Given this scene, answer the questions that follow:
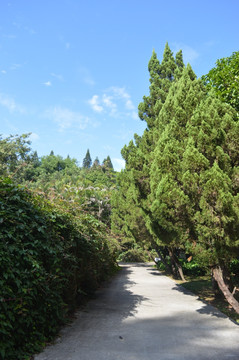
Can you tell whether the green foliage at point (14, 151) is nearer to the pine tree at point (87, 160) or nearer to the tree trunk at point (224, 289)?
the tree trunk at point (224, 289)

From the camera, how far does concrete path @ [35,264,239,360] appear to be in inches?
150

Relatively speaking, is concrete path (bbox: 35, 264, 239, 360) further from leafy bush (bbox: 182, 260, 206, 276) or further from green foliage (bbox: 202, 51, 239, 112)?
leafy bush (bbox: 182, 260, 206, 276)

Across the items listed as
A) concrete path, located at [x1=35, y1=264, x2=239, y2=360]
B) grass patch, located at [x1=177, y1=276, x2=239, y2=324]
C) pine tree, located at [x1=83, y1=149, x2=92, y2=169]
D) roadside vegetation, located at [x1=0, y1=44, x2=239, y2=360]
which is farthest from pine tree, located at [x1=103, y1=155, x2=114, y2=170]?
concrete path, located at [x1=35, y1=264, x2=239, y2=360]

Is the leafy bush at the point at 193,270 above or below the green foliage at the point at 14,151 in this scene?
below

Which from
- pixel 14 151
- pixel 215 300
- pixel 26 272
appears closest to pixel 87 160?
pixel 14 151

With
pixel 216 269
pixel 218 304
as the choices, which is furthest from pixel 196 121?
pixel 218 304

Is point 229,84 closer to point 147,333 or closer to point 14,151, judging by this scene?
point 147,333

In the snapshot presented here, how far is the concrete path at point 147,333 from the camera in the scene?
3807 millimetres

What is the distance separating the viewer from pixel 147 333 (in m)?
4.84

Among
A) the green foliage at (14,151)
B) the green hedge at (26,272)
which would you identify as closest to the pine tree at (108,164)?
the green foliage at (14,151)

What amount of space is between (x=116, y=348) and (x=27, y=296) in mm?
1704

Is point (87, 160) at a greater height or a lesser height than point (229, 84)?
greater

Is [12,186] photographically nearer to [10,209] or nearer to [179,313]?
[10,209]

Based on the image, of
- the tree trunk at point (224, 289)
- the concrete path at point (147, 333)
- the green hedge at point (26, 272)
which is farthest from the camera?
the tree trunk at point (224, 289)
